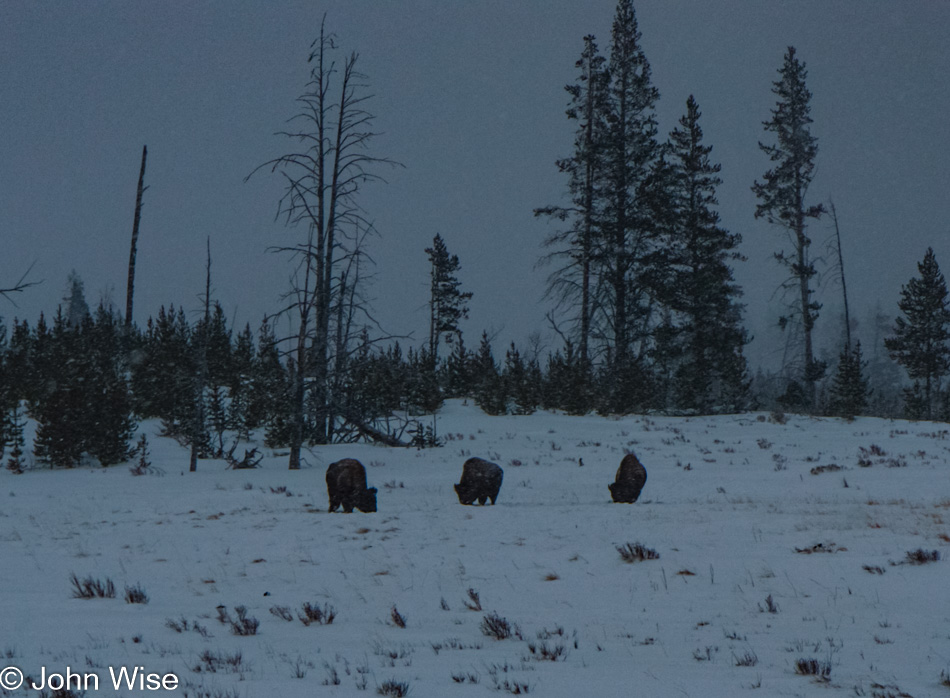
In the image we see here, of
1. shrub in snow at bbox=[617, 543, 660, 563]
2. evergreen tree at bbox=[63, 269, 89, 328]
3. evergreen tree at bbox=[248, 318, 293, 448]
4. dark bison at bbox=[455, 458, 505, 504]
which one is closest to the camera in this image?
shrub in snow at bbox=[617, 543, 660, 563]

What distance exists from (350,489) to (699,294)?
79.5 feet

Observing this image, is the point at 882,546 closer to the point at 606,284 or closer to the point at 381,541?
the point at 381,541

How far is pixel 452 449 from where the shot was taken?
18.1m

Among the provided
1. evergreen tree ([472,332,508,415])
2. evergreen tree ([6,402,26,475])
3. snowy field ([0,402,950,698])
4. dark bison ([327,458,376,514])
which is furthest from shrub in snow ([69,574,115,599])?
evergreen tree ([472,332,508,415])

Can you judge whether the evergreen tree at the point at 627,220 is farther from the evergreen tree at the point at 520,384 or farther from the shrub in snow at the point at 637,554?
the shrub in snow at the point at 637,554

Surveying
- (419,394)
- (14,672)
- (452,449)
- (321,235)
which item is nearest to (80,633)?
(14,672)

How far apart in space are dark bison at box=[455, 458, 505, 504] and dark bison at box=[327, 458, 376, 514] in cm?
131

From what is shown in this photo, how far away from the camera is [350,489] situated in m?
9.56

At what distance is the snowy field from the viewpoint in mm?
3648

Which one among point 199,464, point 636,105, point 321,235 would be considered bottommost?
point 199,464

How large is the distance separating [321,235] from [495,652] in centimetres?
1319

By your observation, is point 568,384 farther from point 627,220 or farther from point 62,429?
point 62,429

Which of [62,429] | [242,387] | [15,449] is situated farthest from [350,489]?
[242,387]

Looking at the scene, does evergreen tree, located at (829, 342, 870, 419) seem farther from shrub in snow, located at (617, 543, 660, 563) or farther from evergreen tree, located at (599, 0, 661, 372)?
shrub in snow, located at (617, 543, 660, 563)
